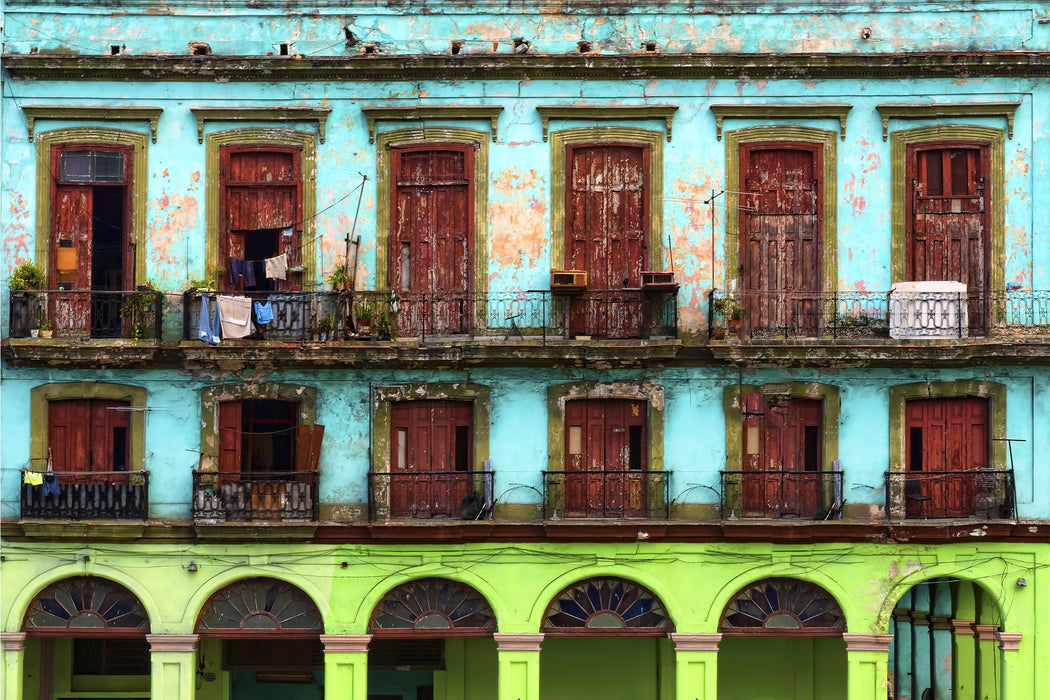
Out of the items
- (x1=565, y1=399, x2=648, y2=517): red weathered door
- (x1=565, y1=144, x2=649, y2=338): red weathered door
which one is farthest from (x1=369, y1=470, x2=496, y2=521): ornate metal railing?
(x1=565, y1=144, x2=649, y2=338): red weathered door

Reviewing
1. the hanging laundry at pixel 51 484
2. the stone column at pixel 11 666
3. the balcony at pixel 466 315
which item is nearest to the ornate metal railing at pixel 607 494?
the balcony at pixel 466 315

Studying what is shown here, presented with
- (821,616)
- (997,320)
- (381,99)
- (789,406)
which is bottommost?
(821,616)

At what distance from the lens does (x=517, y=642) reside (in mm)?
21828

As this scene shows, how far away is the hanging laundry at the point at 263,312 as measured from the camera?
21.8 metres

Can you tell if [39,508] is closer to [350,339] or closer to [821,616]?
[350,339]

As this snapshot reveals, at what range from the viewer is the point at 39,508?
21.8m

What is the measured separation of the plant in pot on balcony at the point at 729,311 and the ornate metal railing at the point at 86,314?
32.0 ft

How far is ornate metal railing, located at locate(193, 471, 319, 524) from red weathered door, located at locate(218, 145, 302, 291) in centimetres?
345

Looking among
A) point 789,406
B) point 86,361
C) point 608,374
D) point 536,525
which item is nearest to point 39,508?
point 86,361

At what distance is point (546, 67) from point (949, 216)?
7577mm

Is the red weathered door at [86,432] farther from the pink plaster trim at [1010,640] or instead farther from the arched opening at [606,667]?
the pink plaster trim at [1010,640]

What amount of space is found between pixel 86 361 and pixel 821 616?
1361 cm

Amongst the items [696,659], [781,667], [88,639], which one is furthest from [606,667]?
[88,639]

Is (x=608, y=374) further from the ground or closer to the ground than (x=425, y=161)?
closer to the ground
